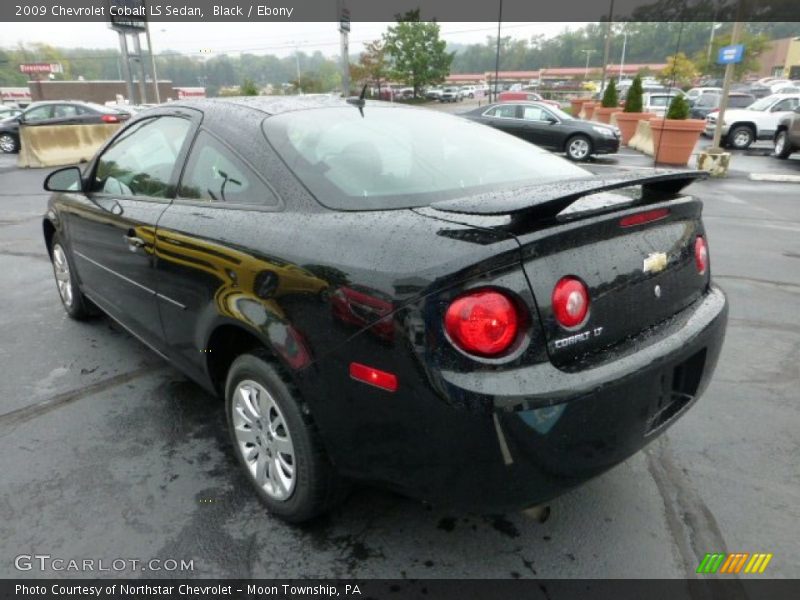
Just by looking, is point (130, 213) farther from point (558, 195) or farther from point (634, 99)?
point (634, 99)

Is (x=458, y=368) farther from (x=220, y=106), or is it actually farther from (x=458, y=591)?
(x=220, y=106)

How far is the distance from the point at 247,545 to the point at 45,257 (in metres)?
5.44

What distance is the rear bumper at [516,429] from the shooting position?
162 cm

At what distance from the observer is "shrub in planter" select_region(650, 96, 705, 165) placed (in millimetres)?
13109

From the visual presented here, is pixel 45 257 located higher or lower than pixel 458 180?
lower

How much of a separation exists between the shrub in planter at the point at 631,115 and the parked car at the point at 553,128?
12.8 feet

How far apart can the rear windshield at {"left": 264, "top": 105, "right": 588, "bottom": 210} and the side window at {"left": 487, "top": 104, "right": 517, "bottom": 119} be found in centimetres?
1286

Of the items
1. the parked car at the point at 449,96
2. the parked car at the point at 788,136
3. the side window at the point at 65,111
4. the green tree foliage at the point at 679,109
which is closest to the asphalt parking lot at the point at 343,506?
the green tree foliage at the point at 679,109

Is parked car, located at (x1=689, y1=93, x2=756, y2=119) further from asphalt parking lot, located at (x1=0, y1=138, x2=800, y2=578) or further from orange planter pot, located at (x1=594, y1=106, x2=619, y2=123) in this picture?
asphalt parking lot, located at (x1=0, y1=138, x2=800, y2=578)

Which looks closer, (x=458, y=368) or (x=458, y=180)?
(x=458, y=368)

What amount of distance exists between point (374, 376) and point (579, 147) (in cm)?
1404

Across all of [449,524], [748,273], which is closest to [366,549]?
[449,524]

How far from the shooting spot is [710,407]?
312cm

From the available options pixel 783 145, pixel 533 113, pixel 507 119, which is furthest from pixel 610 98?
pixel 507 119
